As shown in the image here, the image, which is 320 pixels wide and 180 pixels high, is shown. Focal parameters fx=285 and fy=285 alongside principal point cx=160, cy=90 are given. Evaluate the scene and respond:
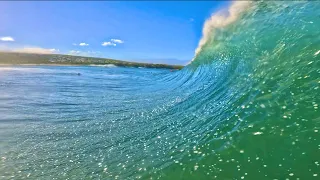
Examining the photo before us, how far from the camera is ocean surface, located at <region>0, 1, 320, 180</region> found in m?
5.87

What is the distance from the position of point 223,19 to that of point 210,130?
16.4 meters

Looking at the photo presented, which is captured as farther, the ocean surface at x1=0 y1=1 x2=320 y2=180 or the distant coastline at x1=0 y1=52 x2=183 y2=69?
the distant coastline at x1=0 y1=52 x2=183 y2=69

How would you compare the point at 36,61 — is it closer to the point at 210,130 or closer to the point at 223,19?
the point at 223,19

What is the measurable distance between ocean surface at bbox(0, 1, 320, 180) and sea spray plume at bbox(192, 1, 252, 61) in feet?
18.6

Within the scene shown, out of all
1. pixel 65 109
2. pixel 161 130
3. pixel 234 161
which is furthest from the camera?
pixel 65 109

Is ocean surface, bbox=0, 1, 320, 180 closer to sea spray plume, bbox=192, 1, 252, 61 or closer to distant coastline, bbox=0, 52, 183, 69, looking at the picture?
sea spray plume, bbox=192, 1, 252, 61

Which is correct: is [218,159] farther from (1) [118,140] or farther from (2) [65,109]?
(2) [65,109]

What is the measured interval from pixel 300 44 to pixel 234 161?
21.6ft

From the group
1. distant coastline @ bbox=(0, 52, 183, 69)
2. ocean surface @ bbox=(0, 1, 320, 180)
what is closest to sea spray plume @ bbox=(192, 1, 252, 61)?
ocean surface @ bbox=(0, 1, 320, 180)

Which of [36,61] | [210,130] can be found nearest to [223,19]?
[210,130]

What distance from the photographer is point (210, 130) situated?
7617 millimetres

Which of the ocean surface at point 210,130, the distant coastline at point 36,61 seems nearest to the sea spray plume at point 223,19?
the ocean surface at point 210,130

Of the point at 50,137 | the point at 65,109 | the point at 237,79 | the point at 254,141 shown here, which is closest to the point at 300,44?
the point at 237,79

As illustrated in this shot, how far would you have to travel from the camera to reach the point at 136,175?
5.91 m
